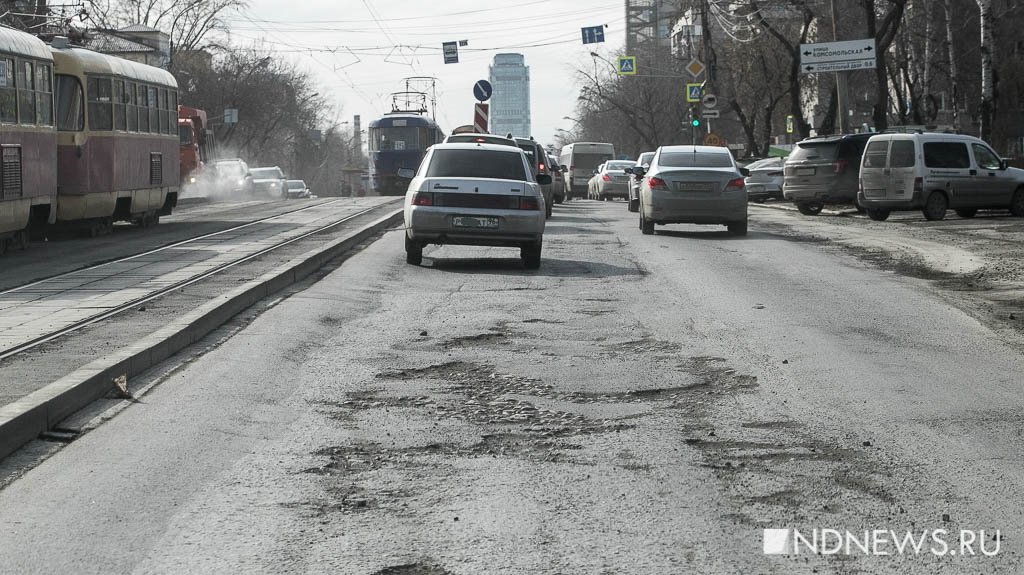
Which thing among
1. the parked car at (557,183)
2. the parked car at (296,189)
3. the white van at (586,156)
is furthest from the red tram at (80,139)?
the white van at (586,156)

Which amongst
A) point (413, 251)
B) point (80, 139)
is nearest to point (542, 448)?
point (413, 251)

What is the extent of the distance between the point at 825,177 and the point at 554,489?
25.9 metres

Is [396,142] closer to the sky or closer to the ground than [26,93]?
closer to the sky

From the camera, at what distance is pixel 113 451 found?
6492mm

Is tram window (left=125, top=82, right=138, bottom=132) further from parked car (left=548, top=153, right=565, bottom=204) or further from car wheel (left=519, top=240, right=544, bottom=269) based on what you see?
parked car (left=548, top=153, right=565, bottom=204)

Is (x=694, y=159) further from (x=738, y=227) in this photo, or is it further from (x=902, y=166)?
(x=902, y=166)

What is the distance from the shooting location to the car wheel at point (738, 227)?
2292cm

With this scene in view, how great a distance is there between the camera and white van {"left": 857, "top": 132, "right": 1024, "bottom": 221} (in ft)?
89.1

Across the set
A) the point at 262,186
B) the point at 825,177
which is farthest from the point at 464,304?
the point at 262,186

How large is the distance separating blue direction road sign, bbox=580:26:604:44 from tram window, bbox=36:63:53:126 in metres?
38.7

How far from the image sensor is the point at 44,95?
65.8ft

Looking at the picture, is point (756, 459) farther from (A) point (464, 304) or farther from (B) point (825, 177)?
(B) point (825, 177)

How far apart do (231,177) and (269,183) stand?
5.68 ft

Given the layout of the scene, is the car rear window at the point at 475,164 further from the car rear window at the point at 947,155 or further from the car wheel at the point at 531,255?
the car rear window at the point at 947,155
